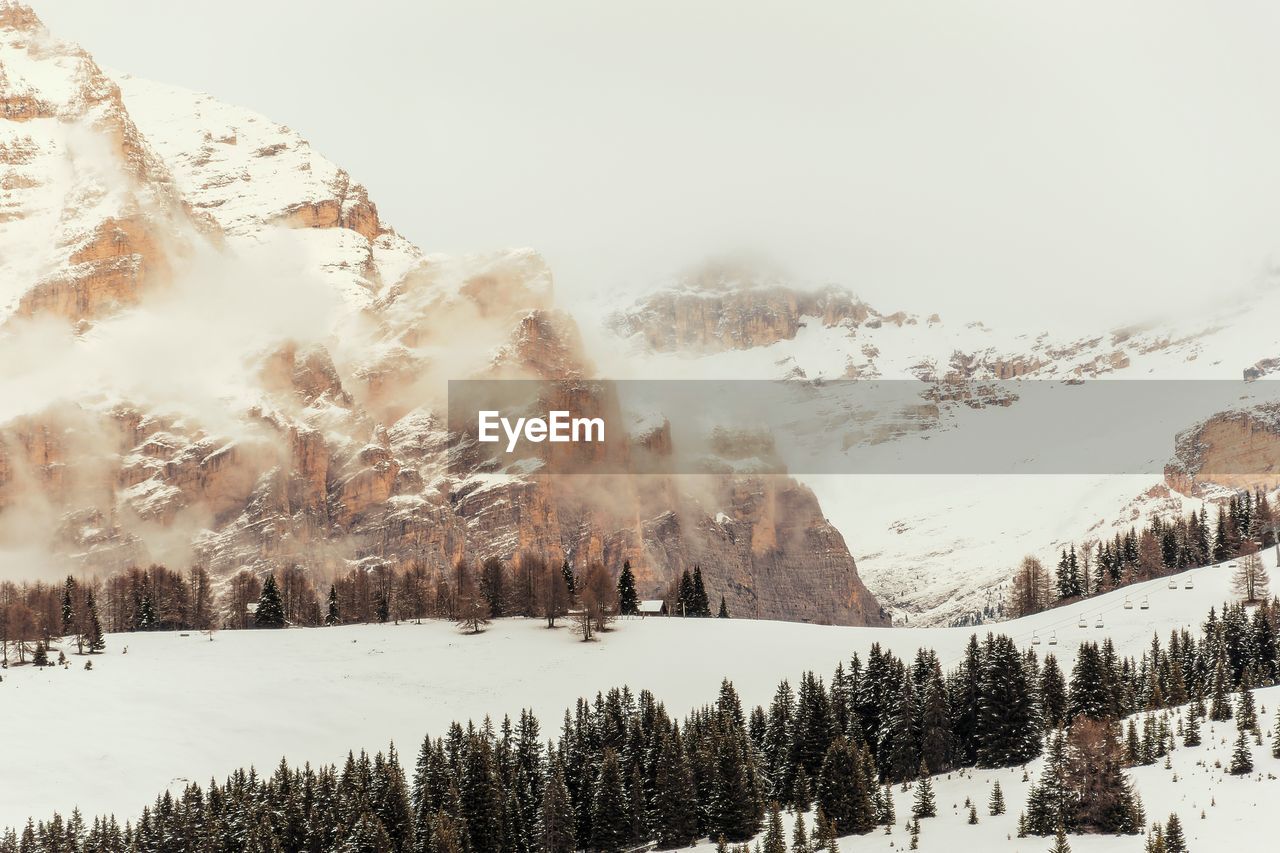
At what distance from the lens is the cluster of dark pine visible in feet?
366

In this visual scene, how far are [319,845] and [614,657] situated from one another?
61535 millimetres

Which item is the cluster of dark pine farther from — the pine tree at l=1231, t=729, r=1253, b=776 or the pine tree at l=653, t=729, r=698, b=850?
the pine tree at l=1231, t=729, r=1253, b=776

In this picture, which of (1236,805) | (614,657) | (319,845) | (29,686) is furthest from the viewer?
(614,657)

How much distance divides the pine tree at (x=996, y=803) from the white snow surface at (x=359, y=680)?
9.21 meters

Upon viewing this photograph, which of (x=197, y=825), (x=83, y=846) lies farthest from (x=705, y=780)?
(x=83, y=846)

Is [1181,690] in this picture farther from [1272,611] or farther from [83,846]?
[83,846]

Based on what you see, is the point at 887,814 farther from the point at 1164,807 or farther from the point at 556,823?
the point at 556,823

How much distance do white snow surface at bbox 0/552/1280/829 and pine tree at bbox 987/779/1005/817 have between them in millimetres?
9215

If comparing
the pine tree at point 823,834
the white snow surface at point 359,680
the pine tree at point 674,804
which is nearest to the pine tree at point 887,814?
the pine tree at point 823,834

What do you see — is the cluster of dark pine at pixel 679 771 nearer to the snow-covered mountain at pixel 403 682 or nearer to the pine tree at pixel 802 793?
the pine tree at pixel 802 793

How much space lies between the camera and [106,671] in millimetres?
151750

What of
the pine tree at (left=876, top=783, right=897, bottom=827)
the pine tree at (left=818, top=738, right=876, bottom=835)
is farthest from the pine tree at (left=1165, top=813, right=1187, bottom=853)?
the pine tree at (left=818, top=738, right=876, bottom=835)

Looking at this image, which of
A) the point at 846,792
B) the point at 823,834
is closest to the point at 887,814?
the point at 846,792

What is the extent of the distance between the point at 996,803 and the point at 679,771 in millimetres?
26510
